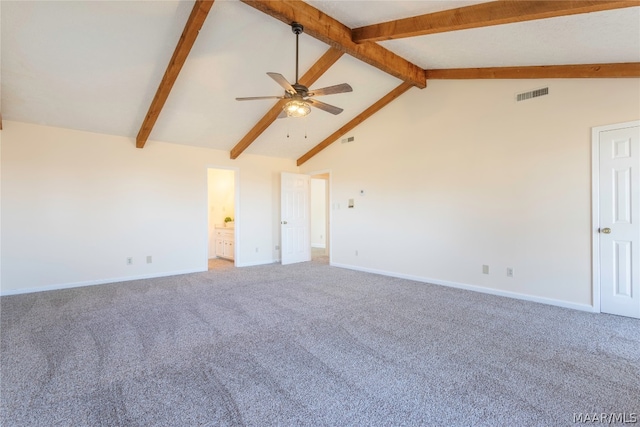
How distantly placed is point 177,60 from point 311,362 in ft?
11.9

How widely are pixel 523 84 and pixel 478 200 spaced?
5.47ft

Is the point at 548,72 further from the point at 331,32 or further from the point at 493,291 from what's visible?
the point at 493,291

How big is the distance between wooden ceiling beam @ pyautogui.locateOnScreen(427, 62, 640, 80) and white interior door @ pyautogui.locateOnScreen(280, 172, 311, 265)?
375cm

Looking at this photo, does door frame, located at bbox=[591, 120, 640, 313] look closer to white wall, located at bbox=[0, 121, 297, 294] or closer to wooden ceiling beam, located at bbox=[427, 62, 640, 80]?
wooden ceiling beam, located at bbox=[427, 62, 640, 80]

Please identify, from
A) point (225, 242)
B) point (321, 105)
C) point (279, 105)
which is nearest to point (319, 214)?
point (225, 242)

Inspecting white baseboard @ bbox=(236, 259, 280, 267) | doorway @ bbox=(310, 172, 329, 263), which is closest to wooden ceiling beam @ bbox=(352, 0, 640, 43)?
white baseboard @ bbox=(236, 259, 280, 267)

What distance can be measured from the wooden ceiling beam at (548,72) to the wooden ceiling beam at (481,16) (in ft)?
4.77

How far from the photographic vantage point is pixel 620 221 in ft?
10.9

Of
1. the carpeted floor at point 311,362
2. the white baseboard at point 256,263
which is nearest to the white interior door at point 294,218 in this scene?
the white baseboard at point 256,263

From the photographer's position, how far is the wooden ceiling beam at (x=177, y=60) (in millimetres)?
2918

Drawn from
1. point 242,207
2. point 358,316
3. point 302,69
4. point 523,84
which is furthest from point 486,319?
point 242,207

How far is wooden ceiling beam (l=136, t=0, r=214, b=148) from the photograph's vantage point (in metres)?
2.92

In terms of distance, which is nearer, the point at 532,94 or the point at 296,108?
the point at 296,108

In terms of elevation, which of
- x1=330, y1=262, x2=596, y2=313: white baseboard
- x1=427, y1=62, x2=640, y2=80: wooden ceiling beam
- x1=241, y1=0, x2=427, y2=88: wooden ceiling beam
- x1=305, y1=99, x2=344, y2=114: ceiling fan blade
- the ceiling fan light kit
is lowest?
x1=330, y1=262, x2=596, y2=313: white baseboard
